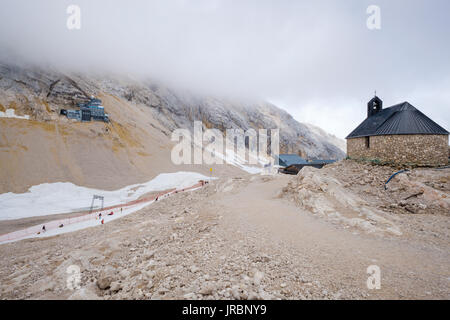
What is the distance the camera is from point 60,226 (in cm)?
1584

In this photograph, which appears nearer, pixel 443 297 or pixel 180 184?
pixel 443 297

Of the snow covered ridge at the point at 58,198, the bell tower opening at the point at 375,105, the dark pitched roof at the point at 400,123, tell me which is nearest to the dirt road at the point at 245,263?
the dark pitched roof at the point at 400,123

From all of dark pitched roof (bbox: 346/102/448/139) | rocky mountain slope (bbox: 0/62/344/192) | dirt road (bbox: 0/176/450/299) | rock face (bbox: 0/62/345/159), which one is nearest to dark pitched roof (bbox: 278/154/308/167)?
rocky mountain slope (bbox: 0/62/344/192)

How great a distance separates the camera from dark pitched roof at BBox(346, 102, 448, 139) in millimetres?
12258

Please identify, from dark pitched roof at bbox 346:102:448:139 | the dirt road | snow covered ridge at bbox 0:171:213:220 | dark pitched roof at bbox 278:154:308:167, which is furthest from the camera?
dark pitched roof at bbox 278:154:308:167

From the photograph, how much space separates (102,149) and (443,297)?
37.1m

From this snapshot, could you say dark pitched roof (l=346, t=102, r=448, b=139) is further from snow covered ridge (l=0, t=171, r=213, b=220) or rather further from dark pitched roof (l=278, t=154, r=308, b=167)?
dark pitched roof (l=278, t=154, r=308, b=167)

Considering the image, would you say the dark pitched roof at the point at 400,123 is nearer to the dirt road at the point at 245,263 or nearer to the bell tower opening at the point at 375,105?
the bell tower opening at the point at 375,105

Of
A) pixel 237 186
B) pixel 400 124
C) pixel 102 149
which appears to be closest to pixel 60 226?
pixel 237 186

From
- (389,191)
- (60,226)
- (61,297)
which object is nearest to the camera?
(61,297)

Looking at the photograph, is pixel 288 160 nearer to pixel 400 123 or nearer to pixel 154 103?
pixel 400 123

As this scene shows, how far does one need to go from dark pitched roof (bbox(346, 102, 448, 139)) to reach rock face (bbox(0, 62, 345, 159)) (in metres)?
43.4

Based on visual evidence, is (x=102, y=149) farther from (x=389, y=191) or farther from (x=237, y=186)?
(x=389, y=191)

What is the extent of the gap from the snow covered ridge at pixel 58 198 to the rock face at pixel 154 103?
49.3 feet
